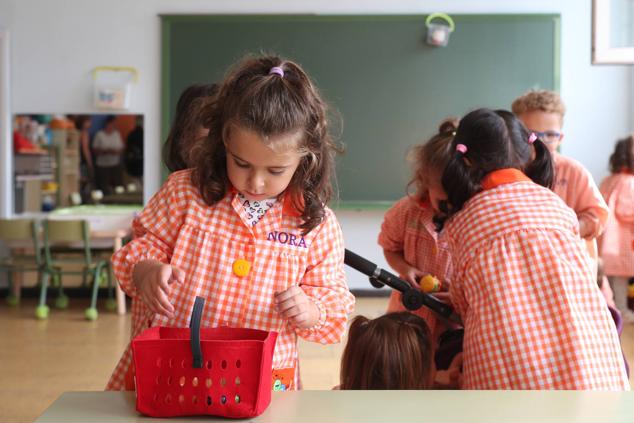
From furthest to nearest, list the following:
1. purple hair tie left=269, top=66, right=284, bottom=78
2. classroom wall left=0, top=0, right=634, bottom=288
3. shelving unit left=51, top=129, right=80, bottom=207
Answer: shelving unit left=51, top=129, right=80, bottom=207 < classroom wall left=0, top=0, right=634, bottom=288 < purple hair tie left=269, top=66, right=284, bottom=78

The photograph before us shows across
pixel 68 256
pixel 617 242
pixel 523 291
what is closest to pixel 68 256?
pixel 68 256

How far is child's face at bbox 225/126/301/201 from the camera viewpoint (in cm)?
139

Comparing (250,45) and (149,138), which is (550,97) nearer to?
(250,45)

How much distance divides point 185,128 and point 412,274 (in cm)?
81

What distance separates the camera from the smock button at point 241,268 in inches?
58.2

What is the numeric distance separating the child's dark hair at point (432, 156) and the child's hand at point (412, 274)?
24 centimetres

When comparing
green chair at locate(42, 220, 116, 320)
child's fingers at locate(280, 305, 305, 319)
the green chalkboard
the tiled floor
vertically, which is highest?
the green chalkboard

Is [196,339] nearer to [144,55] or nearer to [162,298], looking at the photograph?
[162,298]

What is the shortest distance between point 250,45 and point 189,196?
4.70 meters

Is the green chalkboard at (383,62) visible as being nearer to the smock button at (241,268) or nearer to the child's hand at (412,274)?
the child's hand at (412,274)

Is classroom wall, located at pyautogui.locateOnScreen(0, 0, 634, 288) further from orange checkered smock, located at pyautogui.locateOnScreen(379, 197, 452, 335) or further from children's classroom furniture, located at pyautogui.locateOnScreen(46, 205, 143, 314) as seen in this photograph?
orange checkered smock, located at pyautogui.locateOnScreen(379, 197, 452, 335)

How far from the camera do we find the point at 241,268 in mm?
1480

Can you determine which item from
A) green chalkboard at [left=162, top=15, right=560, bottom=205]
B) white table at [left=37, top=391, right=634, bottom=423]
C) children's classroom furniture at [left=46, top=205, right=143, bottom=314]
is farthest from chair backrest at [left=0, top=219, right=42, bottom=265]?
white table at [left=37, top=391, right=634, bottom=423]

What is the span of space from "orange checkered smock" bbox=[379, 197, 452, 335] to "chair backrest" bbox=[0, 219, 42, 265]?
3.79 m
